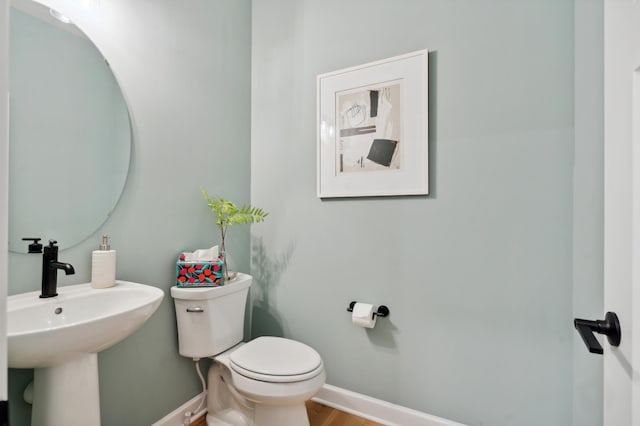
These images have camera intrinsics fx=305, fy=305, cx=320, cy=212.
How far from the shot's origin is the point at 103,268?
118cm

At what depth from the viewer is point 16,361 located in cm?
80

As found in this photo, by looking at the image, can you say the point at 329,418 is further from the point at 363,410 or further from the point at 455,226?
the point at 455,226

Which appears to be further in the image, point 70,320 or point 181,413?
point 181,413

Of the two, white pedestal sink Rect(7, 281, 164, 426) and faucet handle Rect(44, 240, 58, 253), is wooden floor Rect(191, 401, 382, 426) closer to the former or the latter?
white pedestal sink Rect(7, 281, 164, 426)

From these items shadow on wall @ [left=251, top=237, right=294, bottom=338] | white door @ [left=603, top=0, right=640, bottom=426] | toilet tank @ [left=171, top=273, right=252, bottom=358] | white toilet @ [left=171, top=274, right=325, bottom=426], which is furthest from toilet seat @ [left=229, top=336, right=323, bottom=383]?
white door @ [left=603, top=0, right=640, bottom=426]

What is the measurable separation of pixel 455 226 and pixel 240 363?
1168 millimetres

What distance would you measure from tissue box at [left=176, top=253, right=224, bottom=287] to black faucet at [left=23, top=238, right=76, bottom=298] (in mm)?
480

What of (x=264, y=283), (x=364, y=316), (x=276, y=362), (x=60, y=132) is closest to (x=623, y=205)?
(x=364, y=316)

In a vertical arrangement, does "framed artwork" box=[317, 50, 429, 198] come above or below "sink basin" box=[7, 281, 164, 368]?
above

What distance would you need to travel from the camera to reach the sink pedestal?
95cm

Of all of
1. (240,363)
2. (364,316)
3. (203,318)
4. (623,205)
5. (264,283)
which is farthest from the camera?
(264,283)

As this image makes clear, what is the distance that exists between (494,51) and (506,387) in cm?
151

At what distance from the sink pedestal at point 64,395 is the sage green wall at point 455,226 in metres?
1.08

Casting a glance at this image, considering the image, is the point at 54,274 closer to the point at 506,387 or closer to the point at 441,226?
the point at 441,226
